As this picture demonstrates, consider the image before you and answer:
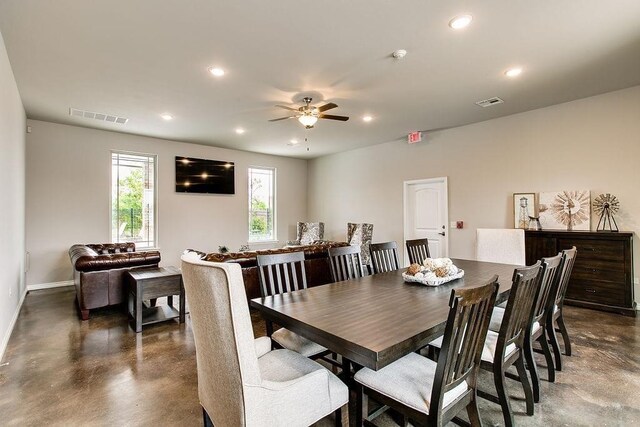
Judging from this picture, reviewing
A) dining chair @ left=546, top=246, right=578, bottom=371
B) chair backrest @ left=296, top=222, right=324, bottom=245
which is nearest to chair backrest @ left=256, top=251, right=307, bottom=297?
dining chair @ left=546, top=246, right=578, bottom=371

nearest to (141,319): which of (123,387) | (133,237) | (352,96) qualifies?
(123,387)

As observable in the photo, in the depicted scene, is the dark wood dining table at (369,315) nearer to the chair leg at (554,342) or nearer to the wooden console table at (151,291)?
the chair leg at (554,342)

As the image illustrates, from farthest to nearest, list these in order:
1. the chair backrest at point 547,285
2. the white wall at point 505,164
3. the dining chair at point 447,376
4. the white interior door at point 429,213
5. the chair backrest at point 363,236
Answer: the chair backrest at point 363,236 → the white interior door at point 429,213 → the white wall at point 505,164 → the chair backrest at point 547,285 → the dining chair at point 447,376

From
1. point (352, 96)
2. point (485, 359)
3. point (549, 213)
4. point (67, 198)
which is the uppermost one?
point (352, 96)

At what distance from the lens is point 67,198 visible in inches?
218

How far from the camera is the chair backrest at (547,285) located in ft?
6.56

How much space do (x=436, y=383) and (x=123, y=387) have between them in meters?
2.30

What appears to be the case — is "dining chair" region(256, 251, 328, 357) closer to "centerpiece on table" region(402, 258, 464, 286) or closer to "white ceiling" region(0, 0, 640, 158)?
"centerpiece on table" region(402, 258, 464, 286)

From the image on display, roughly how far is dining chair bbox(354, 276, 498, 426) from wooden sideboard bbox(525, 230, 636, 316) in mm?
3670

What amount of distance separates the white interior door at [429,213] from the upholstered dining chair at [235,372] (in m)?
5.03

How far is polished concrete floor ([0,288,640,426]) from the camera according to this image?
2.01 metres

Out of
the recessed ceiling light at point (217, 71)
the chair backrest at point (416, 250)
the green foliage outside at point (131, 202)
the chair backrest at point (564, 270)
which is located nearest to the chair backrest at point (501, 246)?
the chair backrest at point (416, 250)

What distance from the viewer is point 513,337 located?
6.29 feet

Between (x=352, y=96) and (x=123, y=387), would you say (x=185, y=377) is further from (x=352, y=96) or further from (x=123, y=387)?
(x=352, y=96)
